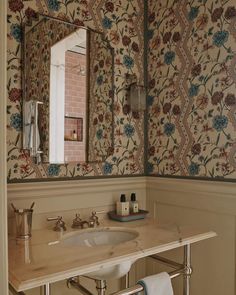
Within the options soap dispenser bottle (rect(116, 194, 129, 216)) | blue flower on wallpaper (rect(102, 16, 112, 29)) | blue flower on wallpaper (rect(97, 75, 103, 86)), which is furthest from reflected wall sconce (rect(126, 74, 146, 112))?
soap dispenser bottle (rect(116, 194, 129, 216))

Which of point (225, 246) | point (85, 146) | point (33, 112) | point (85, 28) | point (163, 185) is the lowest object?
point (225, 246)

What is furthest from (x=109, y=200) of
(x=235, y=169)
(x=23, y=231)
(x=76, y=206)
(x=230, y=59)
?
(x=230, y=59)

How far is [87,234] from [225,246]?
2.41 feet

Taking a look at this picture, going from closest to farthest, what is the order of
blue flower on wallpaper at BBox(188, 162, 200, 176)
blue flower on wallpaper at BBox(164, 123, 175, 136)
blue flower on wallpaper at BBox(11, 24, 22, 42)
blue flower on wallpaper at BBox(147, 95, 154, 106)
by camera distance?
blue flower on wallpaper at BBox(11, 24, 22, 42) → blue flower on wallpaper at BBox(188, 162, 200, 176) → blue flower on wallpaper at BBox(164, 123, 175, 136) → blue flower on wallpaper at BBox(147, 95, 154, 106)

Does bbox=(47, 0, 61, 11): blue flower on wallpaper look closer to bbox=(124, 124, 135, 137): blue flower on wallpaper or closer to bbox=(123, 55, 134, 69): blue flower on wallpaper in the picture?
bbox=(123, 55, 134, 69): blue flower on wallpaper

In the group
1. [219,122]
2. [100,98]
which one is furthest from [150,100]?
[219,122]

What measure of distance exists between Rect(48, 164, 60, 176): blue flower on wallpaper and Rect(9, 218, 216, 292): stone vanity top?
0.30 m

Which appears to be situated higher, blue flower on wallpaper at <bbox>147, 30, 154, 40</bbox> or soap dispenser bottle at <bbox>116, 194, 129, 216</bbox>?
blue flower on wallpaper at <bbox>147, 30, 154, 40</bbox>

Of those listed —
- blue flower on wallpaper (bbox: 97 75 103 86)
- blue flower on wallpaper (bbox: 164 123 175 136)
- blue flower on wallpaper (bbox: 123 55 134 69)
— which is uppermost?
blue flower on wallpaper (bbox: 123 55 134 69)

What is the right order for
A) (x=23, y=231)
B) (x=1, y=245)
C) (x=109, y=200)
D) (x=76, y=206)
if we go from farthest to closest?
(x=109, y=200)
(x=76, y=206)
(x=23, y=231)
(x=1, y=245)

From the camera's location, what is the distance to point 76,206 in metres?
1.67

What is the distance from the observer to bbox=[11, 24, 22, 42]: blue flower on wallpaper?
1.46 meters

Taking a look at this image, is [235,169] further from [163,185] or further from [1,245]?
[1,245]

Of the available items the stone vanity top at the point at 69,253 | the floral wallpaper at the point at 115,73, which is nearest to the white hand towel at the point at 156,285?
the stone vanity top at the point at 69,253
